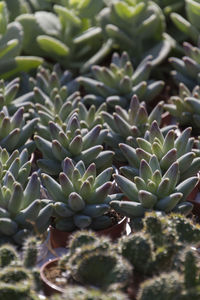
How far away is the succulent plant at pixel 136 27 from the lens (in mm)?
2861

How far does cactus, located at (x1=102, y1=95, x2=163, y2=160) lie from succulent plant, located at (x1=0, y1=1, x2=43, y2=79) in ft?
2.36

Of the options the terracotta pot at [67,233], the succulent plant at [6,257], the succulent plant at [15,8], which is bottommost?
the terracotta pot at [67,233]

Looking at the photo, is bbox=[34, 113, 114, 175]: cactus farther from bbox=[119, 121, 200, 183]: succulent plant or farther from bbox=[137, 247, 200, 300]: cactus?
bbox=[137, 247, 200, 300]: cactus

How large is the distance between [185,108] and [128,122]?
0.33 metres

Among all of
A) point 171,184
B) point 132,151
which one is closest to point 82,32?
point 132,151

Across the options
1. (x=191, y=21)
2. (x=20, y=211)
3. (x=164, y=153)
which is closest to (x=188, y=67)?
(x=191, y=21)

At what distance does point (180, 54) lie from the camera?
9.97 ft

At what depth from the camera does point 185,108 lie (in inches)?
95.4

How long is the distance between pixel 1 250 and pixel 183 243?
18.2 inches

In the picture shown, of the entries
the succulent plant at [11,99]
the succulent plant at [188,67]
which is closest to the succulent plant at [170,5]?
the succulent plant at [188,67]

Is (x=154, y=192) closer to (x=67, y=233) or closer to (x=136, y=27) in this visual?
(x=67, y=233)

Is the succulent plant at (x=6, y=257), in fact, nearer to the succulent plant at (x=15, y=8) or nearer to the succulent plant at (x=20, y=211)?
the succulent plant at (x=20, y=211)

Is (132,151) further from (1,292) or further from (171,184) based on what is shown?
(1,292)

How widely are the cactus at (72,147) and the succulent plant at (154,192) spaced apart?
0.22 metres
